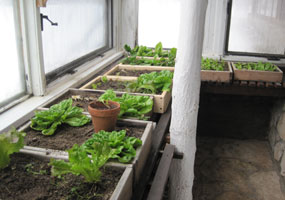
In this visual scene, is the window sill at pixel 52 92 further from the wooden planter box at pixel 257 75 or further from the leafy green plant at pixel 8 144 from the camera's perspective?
the wooden planter box at pixel 257 75

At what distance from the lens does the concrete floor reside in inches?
129

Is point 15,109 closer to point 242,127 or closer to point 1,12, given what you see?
point 1,12

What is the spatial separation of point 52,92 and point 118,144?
1.12m

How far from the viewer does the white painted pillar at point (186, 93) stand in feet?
5.63

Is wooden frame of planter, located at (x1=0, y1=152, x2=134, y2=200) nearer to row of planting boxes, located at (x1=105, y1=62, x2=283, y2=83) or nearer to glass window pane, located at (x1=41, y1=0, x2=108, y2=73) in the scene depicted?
glass window pane, located at (x1=41, y1=0, x2=108, y2=73)

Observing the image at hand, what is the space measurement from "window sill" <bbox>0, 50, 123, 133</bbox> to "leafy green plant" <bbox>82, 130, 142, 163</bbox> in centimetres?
59

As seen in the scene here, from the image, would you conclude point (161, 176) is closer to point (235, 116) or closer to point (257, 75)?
point (257, 75)

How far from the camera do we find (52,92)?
93.4 inches

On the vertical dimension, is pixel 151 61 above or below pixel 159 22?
below

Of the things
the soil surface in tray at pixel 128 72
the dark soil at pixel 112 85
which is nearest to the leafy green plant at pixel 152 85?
the dark soil at pixel 112 85

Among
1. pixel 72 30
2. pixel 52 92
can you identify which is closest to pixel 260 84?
pixel 72 30

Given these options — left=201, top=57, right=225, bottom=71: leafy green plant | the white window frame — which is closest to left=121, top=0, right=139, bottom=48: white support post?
left=201, top=57, right=225, bottom=71: leafy green plant

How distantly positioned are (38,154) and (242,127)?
354cm

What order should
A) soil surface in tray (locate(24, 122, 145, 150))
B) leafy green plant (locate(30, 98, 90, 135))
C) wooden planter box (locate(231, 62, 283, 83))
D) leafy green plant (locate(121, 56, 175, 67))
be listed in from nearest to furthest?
soil surface in tray (locate(24, 122, 145, 150)) < leafy green plant (locate(30, 98, 90, 135)) < leafy green plant (locate(121, 56, 175, 67)) < wooden planter box (locate(231, 62, 283, 83))
